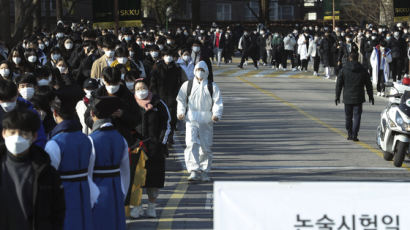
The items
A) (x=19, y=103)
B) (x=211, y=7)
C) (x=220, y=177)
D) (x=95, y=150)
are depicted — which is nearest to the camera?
(x=95, y=150)

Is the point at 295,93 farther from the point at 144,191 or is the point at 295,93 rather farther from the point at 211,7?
the point at 211,7

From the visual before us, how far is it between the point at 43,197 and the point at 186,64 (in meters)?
13.2

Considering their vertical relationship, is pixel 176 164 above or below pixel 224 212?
below

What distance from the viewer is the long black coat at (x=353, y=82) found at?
59.6 ft

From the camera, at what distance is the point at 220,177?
13.8 m

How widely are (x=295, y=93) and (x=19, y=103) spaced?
20.7 metres

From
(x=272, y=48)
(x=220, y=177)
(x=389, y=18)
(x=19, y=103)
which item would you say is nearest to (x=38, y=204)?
(x=19, y=103)

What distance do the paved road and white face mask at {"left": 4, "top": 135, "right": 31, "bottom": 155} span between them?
4142 millimetres

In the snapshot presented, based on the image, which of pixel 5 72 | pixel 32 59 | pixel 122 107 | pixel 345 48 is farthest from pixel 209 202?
pixel 345 48

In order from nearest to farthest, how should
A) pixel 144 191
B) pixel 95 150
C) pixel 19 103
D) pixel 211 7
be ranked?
pixel 95 150, pixel 19 103, pixel 144 191, pixel 211 7

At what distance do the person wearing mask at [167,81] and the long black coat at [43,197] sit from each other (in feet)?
32.6

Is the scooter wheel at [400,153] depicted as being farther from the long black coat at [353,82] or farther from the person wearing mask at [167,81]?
the person wearing mask at [167,81]

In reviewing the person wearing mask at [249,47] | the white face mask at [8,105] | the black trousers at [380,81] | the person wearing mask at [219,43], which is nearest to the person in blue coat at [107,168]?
the white face mask at [8,105]

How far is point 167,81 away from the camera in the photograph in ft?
54.5
